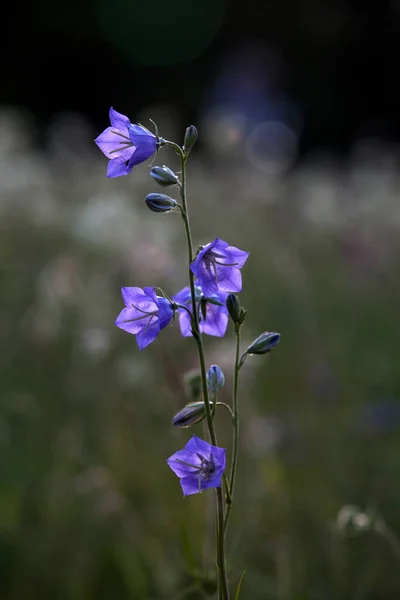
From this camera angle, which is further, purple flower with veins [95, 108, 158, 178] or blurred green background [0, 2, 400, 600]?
blurred green background [0, 2, 400, 600]

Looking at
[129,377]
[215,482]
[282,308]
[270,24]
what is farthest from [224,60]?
[215,482]

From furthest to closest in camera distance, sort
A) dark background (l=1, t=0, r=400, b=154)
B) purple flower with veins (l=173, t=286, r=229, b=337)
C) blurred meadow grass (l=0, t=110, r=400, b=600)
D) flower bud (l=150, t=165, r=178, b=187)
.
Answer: dark background (l=1, t=0, r=400, b=154), blurred meadow grass (l=0, t=110, r=400, b=600), purple flower with veins (l=173, t=286, r=229, b=337), flower bud (l=150, t=165, r=178, b=187)

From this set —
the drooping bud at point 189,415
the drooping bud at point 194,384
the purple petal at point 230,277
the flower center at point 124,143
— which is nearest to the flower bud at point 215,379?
the drooping bud at point 189,415

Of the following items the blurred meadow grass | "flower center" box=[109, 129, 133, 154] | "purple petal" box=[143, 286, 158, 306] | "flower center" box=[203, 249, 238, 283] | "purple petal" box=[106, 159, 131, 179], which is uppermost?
"flower center" box=[109, 129, 133, 154]

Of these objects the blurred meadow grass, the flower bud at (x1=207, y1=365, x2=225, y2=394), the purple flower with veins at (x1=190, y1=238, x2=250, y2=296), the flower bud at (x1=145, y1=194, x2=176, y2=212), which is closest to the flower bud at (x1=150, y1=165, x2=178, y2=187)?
the flower bud at (x1=145, y1=194, x2=176, y2=212)

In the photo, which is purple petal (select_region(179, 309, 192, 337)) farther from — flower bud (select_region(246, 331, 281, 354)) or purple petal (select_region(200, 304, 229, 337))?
flower bud (select_region(246, 331, 281, 354))

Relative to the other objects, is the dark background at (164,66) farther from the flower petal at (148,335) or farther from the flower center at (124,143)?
the flower petal at (148,335)
